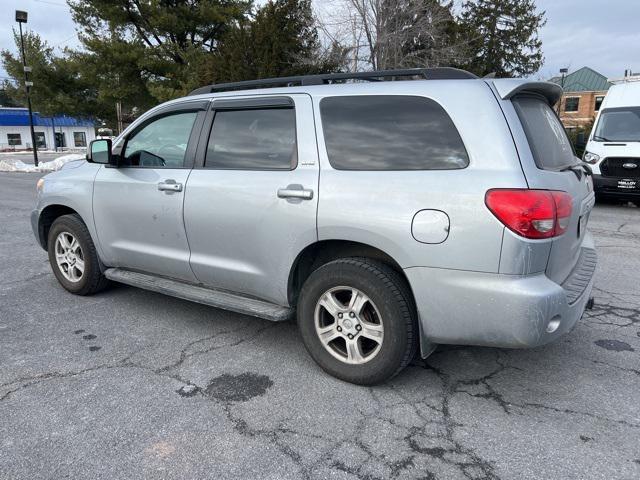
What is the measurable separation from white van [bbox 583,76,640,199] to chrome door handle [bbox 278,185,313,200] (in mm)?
9344

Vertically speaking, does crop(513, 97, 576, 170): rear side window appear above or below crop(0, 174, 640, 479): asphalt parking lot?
above

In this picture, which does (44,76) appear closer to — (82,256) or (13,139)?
(82,256)

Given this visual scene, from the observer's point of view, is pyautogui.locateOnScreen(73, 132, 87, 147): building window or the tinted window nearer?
the tinted window

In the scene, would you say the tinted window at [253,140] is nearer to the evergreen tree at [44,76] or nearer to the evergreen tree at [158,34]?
the evergreen tree at [158,34]

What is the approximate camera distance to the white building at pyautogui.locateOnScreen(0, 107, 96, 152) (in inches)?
2562

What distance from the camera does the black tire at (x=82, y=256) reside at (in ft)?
15.0

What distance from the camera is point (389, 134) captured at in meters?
3.05

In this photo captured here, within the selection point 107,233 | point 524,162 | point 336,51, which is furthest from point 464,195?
point 336,51

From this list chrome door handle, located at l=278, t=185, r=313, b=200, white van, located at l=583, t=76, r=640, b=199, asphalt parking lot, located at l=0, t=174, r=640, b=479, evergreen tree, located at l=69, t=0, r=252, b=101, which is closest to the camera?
asphalt parking lot, located at l=0, t=174, r=640, b=479

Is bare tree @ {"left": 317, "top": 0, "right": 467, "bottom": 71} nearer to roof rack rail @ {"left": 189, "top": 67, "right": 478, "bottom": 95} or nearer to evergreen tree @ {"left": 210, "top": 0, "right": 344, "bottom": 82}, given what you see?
evergreen tree @ {"left": 210, "top": 0, "right": 344, "bottom": 82}

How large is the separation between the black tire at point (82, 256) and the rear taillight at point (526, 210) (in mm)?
3522

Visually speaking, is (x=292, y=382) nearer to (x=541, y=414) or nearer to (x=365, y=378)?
(x=365, y=378)

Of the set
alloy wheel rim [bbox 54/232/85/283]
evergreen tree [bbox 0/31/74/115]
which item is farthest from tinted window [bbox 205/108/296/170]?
evergreen tree [bbox 0/31/74/115]

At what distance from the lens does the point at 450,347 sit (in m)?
3.73
